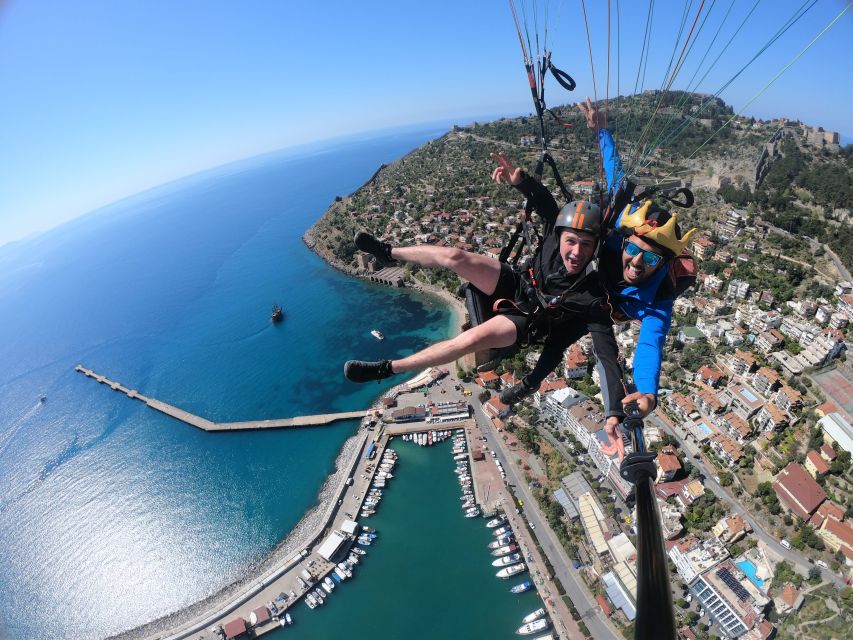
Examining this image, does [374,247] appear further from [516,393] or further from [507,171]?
[516,393]

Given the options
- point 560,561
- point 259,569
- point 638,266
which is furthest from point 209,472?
point 638,266

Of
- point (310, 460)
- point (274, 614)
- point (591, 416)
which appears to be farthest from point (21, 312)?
point (591, 416)

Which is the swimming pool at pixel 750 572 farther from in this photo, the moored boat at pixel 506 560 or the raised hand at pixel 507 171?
the raised hand at pixel 507 171

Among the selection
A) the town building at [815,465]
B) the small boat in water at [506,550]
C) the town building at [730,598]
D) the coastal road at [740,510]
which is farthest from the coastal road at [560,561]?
the town building at [815,465]

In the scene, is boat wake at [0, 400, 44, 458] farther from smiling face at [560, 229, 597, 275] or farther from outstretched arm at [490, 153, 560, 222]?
smiling face at [560, 229, 597, 275]

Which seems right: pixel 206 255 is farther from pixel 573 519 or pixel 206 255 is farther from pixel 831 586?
pixel 831 586

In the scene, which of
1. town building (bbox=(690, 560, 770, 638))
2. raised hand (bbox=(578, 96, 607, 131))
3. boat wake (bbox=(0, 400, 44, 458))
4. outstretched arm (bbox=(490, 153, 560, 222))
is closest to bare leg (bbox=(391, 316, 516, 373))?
outstretched arm (bbox=(490, 153, 560, 222))
